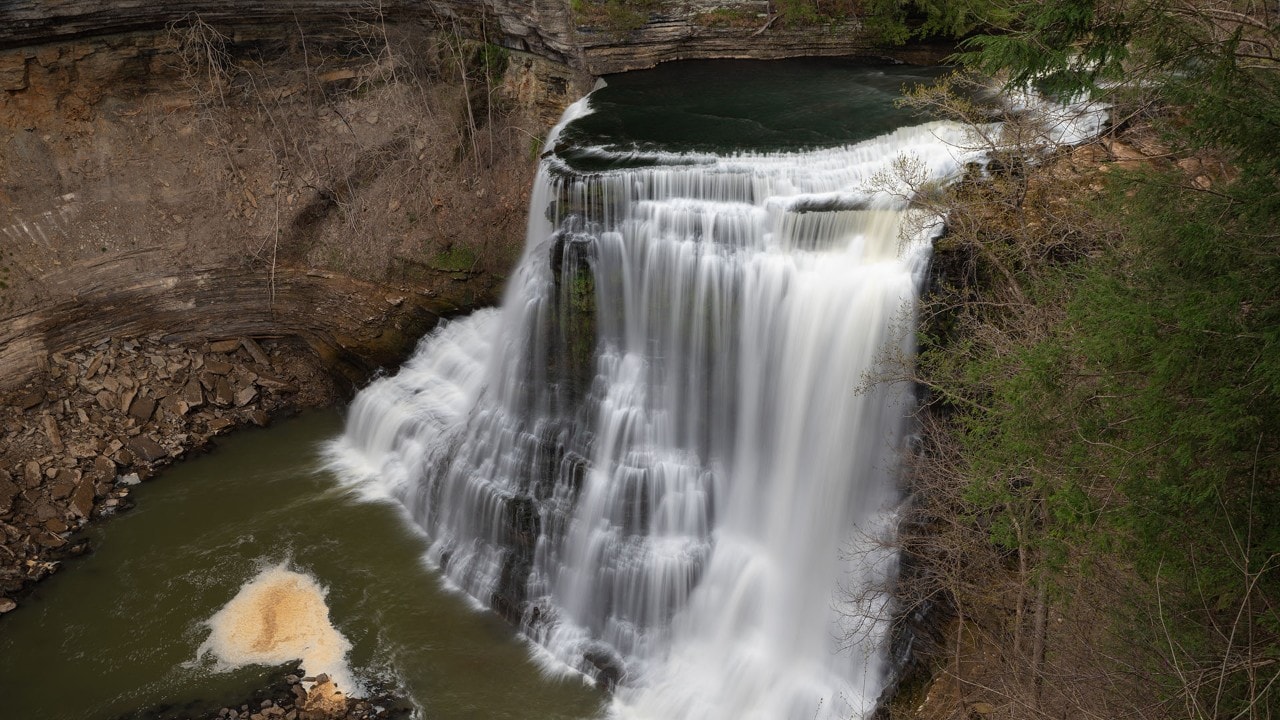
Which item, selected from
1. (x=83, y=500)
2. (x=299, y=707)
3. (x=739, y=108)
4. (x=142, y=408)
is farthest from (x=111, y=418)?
(x=739, y=108)

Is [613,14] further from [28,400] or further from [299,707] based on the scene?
[299,707]

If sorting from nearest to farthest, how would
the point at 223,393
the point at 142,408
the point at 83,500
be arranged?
the point at 83,500 < the point at 142,408 < the point at 223,393

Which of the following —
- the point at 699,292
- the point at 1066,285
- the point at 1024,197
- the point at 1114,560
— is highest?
the point at 1024,197

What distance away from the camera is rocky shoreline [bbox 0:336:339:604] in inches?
707

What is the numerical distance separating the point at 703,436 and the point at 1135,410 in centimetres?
862

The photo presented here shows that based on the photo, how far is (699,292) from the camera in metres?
→ 15.3

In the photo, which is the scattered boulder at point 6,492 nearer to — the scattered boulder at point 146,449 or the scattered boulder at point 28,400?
the scattered boulder at point 28,400

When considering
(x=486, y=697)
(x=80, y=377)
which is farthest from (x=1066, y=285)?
(x=80, y=377)

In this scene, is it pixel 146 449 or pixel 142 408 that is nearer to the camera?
pixel 146 449

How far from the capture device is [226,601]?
53.1 ft

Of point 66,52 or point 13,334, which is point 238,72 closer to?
point 66,52

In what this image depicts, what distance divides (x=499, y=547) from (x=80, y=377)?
11.2 metres

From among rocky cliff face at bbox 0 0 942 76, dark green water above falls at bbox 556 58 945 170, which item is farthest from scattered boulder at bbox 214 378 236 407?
dark green water above falls at bbox 556 58 945 170

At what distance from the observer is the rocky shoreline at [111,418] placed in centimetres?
1795
